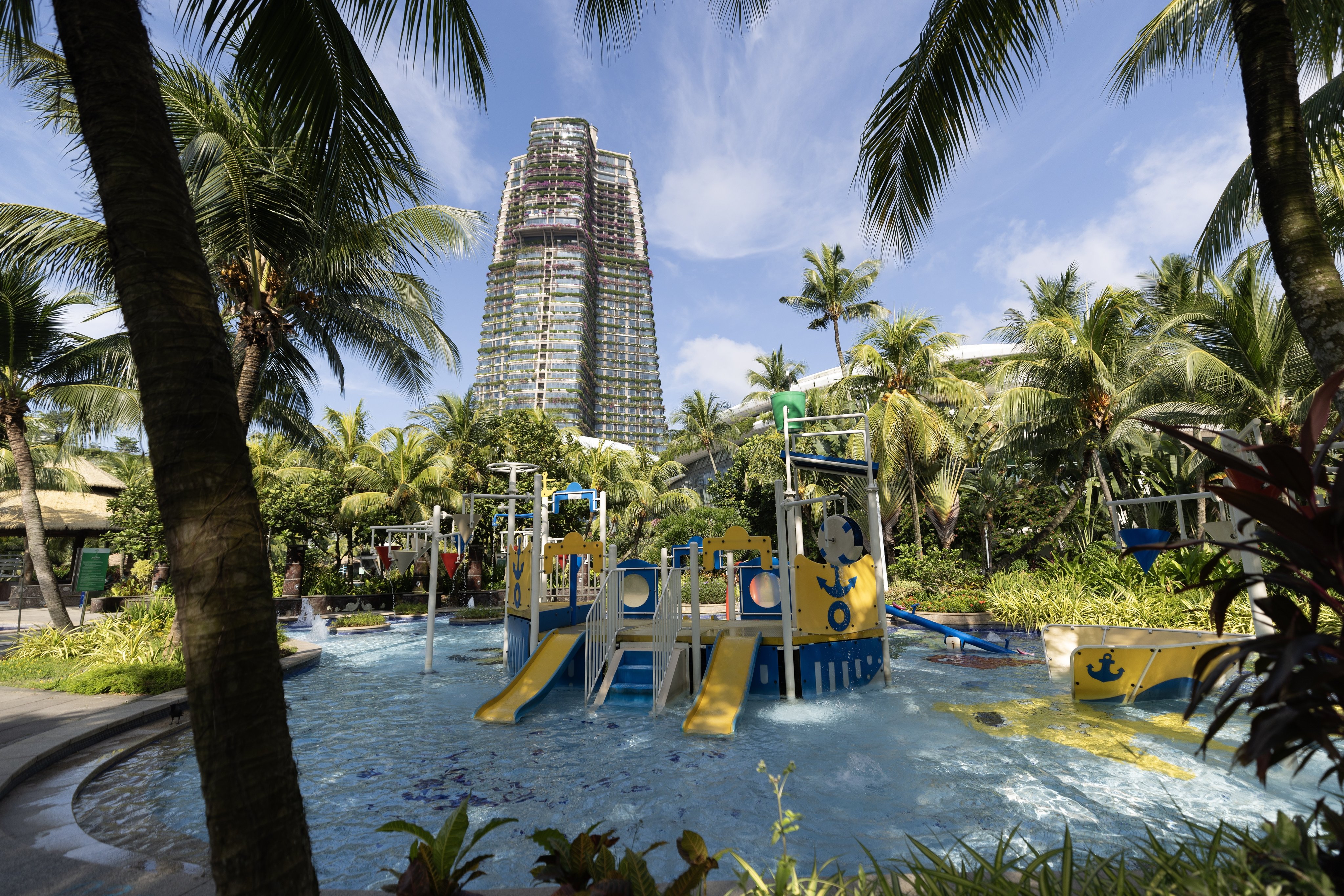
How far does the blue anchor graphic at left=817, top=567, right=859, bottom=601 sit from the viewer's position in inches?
370

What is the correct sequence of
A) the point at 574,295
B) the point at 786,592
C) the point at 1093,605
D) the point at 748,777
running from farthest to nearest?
1. the point at 574,295
2. the point at 1093,605
3. the point at 786,592
4. the point at 748,777

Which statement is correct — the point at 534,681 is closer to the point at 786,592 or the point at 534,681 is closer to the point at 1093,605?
the point at 786,592

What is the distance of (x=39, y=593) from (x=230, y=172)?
25.0m

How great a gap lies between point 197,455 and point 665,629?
25.2 ft

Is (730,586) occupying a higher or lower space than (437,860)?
higher

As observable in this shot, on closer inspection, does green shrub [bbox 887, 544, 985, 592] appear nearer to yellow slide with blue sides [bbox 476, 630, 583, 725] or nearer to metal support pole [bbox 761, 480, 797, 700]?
metal support pole [bbox 761, 480, 797, 700]

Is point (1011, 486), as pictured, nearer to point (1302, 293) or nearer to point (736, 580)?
point (736, 580)

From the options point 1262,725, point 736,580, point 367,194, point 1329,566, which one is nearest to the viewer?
point 1262,725

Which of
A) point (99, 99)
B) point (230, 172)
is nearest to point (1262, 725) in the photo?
point (99, 99)

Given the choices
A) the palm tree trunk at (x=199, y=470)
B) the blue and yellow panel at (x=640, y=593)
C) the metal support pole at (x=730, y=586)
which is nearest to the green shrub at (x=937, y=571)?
the metal support pole at (x=730, y=586)

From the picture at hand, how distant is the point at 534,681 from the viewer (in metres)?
9.16

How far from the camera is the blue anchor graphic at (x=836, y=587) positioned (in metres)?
9.40

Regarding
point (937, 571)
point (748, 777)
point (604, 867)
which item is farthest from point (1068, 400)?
point (604, 867)

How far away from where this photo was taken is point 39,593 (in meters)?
23.8
